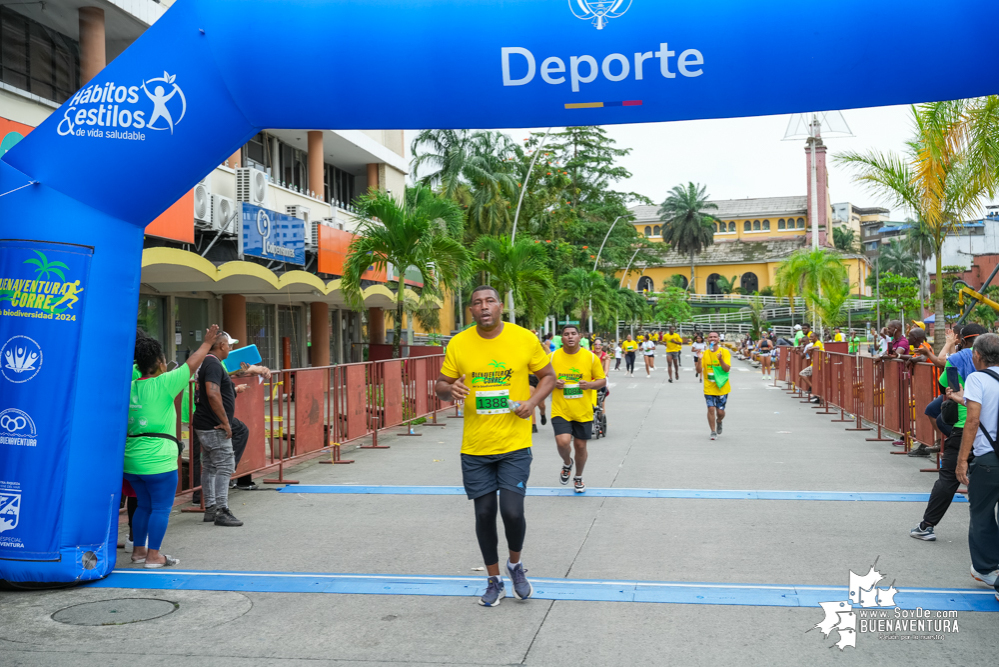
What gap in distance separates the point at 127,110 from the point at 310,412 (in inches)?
220

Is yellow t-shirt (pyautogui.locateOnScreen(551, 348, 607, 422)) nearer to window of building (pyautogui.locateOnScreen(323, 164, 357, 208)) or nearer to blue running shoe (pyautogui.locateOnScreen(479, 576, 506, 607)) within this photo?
blue running shoe (pyautogui.locateOnScreen(479, 576, 506, 607))

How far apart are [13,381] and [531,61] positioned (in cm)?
402

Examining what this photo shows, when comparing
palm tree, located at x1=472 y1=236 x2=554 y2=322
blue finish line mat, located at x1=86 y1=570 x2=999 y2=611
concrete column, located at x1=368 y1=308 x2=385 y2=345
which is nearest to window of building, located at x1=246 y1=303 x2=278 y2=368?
palm tree, located at x1=472 y1=236 x2=554 y2=322

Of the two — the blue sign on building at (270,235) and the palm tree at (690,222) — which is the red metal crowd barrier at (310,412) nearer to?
the blue sign on building at (270,235)

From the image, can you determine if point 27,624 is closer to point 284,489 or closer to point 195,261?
point 284,489

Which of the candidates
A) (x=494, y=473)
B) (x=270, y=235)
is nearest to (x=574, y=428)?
(x=494, y=473)

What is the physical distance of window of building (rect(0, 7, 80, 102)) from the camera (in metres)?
15.3

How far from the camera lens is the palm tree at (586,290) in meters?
41.9

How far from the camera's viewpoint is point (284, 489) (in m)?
9.66

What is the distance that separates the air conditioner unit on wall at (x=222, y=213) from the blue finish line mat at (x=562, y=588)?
14.0 metres

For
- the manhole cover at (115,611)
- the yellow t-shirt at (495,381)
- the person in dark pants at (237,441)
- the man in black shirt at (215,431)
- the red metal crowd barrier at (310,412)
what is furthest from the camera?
the red metal crowd barrier at (310,412)

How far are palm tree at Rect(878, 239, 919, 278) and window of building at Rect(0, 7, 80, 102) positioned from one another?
9709 cm

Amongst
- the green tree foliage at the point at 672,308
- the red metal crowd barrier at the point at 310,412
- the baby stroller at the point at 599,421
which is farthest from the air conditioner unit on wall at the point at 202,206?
the green tree foliage at the point at 672,308

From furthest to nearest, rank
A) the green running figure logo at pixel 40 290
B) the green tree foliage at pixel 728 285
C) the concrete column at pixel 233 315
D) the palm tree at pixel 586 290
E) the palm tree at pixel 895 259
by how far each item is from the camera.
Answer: the palm tree at pixel 895 259 < the green tree foliage at pixel 728 285 < the palm tree at pixel 586 290 < the concrete column at pixel 233 315 < the green running figure logo at pixel 40 290
